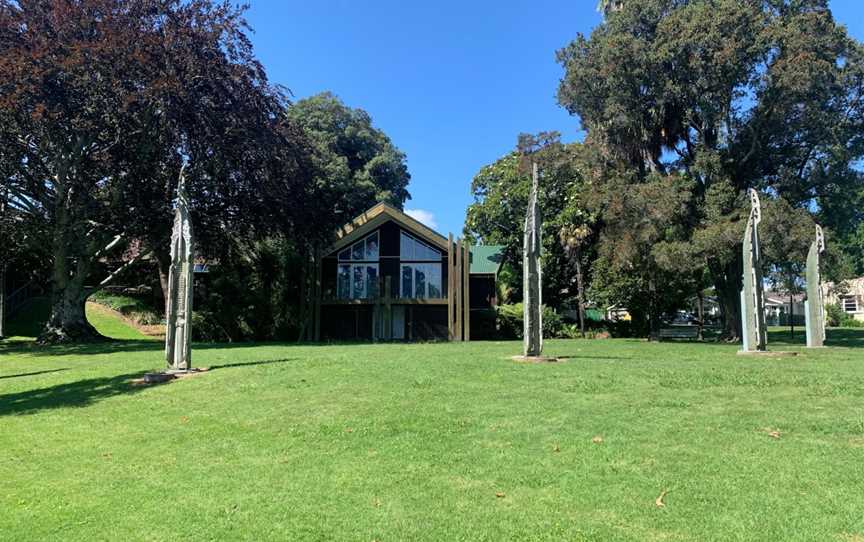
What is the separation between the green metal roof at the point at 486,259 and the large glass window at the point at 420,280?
410cm

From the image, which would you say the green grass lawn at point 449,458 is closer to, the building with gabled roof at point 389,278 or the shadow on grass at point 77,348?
the shadow on grass at point 77,348

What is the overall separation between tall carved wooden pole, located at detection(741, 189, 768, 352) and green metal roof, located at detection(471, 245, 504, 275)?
20594mm

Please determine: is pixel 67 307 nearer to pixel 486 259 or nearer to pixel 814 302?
pixel 486 259

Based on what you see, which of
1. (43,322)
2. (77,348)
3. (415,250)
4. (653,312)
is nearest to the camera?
Answer: (77,348)

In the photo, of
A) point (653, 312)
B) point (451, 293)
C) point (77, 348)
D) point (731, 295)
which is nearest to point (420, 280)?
point (451, 293)

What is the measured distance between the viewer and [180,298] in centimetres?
1366

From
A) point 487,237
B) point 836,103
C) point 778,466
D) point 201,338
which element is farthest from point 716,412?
point 487,237

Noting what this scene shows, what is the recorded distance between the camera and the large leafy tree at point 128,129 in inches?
835

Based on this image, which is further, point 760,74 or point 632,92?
point 632,92

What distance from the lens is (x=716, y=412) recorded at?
7520 millimetres

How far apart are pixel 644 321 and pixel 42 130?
3147 cm

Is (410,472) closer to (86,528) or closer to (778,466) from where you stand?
(86,528)

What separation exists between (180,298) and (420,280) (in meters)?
20.1

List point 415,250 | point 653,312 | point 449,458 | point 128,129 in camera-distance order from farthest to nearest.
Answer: point 415,250, point 653,312, point 128,129, point 449,458
